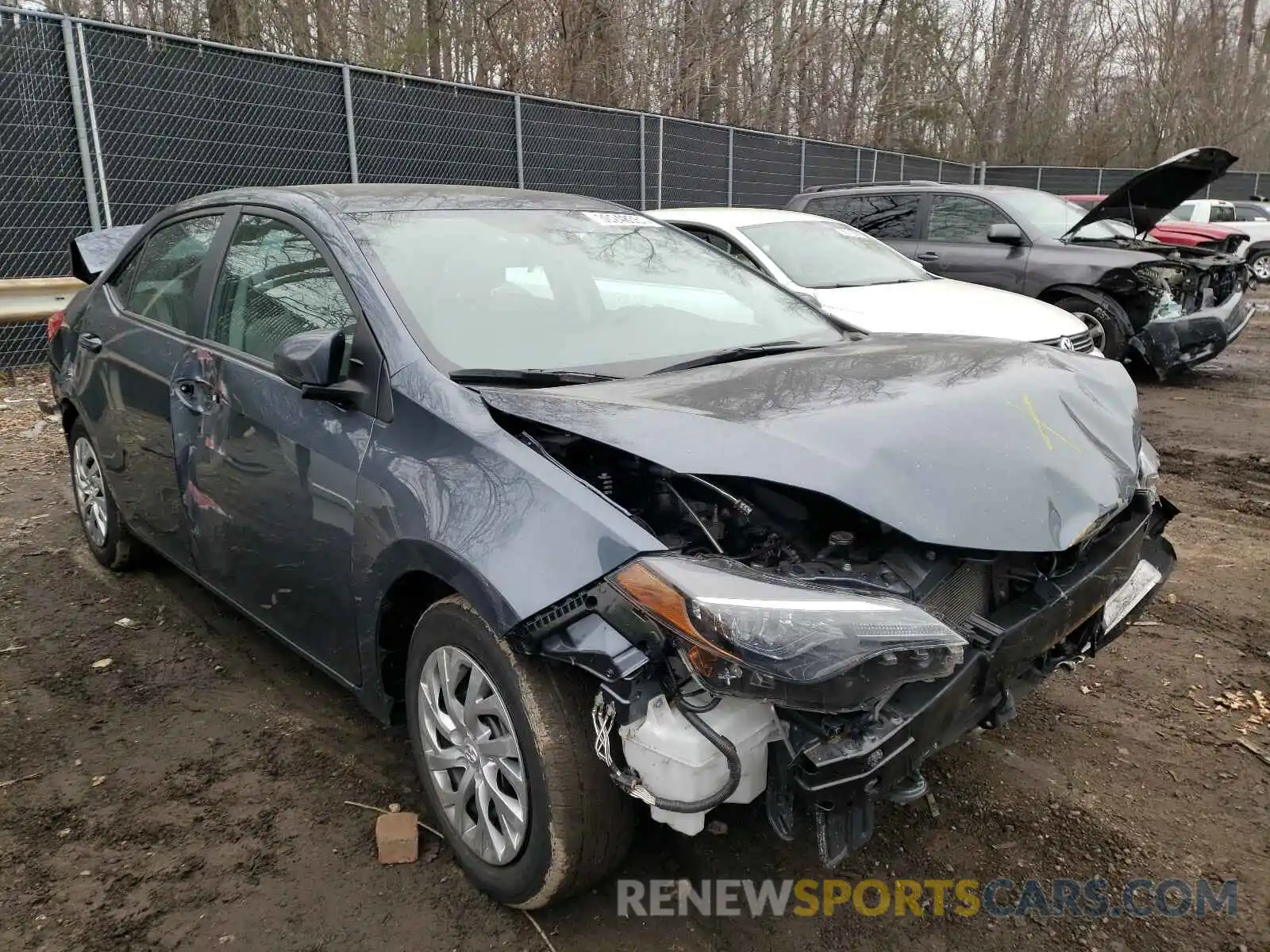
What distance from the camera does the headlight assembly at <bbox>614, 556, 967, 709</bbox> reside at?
70.1 inches

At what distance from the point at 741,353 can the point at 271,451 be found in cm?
146

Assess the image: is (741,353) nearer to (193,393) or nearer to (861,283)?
(193,393)

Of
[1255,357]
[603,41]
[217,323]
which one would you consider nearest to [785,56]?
[603,41]

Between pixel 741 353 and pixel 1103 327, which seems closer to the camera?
pixel 741 353

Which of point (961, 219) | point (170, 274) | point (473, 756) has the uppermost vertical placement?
point (961, 219)

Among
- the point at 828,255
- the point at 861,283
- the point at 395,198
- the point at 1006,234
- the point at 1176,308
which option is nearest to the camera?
the point at 395,198

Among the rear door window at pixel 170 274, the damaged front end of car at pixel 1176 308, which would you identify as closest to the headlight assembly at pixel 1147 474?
the rear door window at pixel 170 274

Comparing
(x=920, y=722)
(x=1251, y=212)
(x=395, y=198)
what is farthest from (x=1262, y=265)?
(x=920, y=722)

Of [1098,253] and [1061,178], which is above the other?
[1061,178]

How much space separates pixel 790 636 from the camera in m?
1.79

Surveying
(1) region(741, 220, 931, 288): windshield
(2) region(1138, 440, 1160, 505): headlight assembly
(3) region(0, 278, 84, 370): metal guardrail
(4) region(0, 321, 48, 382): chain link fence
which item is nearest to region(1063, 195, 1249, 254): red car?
(1) region(741, 220, 931, 288): windshield

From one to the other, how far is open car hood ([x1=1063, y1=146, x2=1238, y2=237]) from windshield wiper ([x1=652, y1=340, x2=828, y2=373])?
6.08m

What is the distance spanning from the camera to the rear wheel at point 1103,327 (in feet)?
27.2

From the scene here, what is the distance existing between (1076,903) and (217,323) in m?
3.12
